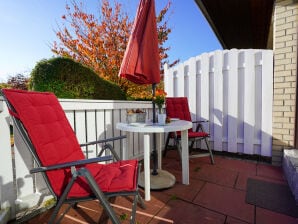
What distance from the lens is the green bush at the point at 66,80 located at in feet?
8.38

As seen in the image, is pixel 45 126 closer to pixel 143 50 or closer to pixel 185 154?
pixel 143 50

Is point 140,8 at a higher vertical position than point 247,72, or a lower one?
higher

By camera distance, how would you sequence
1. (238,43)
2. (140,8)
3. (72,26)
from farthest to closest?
1. (238,43)
2. (72,26)
3. (140,8)

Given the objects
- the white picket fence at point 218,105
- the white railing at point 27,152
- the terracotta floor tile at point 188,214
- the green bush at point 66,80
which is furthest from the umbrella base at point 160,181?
the green bush at point 66,80

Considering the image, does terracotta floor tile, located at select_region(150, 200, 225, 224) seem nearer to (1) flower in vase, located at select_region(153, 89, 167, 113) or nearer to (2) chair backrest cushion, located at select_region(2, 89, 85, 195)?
(2) chair backrest cushion, located at select_region(2, 89, 85, 195)

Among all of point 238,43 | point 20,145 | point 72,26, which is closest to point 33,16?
point 72,26

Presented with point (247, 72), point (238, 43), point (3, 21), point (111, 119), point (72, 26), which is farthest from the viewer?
point (238, 43)

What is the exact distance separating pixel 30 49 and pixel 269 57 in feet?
30.2

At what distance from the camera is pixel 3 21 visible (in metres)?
5.82

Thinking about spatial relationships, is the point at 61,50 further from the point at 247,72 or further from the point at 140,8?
the point at 247,72

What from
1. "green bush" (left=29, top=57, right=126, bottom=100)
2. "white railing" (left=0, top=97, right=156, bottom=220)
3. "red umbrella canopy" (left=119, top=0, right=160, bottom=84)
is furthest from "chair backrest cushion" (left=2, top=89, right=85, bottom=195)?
"green bush" (left=29, top=57, right=126, bottom=100)

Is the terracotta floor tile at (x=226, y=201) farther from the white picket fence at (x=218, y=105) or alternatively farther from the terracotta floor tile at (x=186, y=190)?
the white picket fence at (x=218, y=105)

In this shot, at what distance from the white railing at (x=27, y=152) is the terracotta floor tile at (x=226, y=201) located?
1.05 metres

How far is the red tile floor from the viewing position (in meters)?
1.56
